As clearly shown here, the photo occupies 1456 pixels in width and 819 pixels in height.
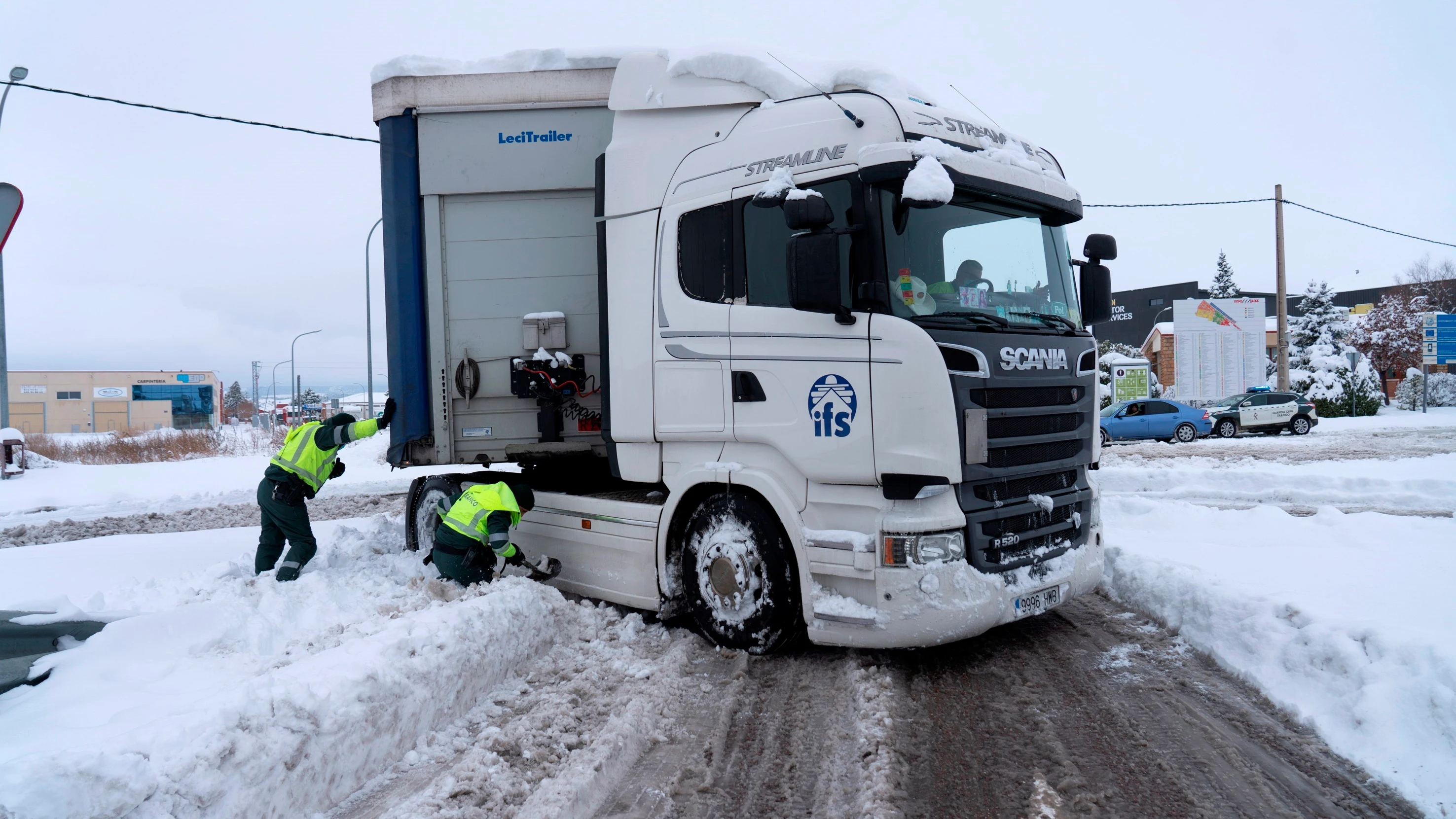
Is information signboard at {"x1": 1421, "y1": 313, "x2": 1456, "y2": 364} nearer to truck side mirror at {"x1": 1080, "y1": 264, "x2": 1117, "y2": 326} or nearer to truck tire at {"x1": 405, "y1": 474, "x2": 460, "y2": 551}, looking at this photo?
truck side mirror at {"x1": 1080, "y1": 264, "x2": 1117, "y2": 326}

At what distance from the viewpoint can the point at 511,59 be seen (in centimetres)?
646

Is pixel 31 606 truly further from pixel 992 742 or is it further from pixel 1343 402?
pixel 1343 402

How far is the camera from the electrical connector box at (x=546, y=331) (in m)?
6.36

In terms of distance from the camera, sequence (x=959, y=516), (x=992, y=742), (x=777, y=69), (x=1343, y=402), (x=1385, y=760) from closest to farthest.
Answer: (x=1385, y=760)
(x=992, y=742)
(x=959, y=516)
(x=777, y=69)
(x=1343, y=402)

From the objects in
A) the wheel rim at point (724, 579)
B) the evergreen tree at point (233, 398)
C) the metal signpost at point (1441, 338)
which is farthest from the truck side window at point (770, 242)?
the evergreen tree at point (233, 398)

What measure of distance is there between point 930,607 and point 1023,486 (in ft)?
3.15

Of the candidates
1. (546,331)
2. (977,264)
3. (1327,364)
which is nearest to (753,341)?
(977,264)

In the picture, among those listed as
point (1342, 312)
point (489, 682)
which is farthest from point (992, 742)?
point (1342, 312)

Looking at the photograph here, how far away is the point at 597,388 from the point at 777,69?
102 inches

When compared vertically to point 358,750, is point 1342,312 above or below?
above

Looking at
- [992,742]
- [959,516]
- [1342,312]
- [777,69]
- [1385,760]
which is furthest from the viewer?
[1342,312]

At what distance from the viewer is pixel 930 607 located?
14.4ft

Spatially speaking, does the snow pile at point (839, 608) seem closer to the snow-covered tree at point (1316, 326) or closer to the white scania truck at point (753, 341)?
the white scania truck at point (753, 341)

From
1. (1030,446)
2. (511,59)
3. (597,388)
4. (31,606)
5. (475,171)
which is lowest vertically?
(31,606)
